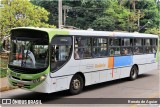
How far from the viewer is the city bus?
10.1 metres

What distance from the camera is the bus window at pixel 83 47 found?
1162cm

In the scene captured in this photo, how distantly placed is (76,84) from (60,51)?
1565 millimetres

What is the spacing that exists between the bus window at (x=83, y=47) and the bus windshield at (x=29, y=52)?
1655 mm

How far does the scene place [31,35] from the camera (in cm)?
1052

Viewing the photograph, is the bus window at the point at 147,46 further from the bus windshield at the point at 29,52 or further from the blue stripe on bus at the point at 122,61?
the bus windshield at the point at 29,52

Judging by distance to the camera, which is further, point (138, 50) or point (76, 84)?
point (138, 50)

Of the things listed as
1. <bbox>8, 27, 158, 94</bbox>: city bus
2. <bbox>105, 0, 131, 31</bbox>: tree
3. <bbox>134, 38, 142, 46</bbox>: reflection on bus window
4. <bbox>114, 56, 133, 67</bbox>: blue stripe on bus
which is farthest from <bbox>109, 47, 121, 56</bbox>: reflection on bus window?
<bbox>105, 0, 131, 31</bbox>: tree

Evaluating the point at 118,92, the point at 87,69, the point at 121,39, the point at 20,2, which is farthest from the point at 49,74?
the point at 20,2

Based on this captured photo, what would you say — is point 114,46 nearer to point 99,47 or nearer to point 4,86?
point 99,47

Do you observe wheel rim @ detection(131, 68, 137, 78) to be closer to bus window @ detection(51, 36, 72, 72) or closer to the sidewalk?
bus window @ detection(51, 36, 72, 72)

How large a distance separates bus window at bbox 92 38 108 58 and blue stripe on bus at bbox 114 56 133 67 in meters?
0.91

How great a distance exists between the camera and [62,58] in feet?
35.3

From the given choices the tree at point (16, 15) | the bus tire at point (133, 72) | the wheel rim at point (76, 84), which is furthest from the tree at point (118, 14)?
the wheel rim at point (76, 84)

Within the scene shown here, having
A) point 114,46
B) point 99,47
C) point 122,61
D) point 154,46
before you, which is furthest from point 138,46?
point 99,47
